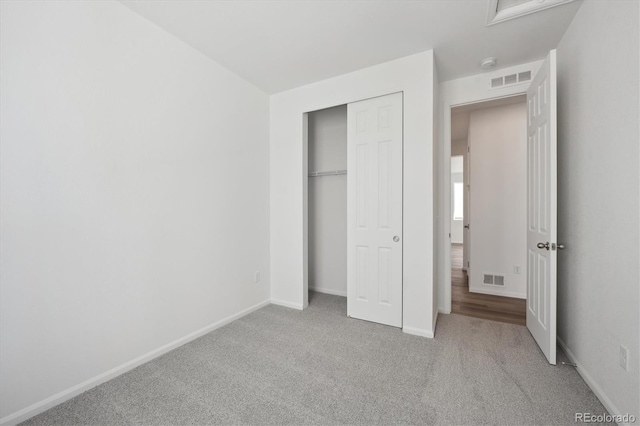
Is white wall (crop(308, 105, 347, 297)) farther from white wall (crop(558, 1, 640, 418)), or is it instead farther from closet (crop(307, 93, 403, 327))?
white wall (crop(558, 1, 640, 418))

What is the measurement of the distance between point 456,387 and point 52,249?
9.09ft

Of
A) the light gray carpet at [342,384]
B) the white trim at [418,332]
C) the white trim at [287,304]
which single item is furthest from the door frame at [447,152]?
the white trim at [287,304]

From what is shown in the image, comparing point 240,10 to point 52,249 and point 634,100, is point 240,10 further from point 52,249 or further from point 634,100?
point 634,100

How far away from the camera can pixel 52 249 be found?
168cm

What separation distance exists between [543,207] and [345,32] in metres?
2.23

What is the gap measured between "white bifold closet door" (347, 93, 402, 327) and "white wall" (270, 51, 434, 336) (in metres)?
0.10

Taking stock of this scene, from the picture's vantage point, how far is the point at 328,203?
3.93 metres

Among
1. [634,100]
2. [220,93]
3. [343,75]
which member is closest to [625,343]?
[634,100]

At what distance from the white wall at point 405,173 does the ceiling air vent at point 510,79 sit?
39.5 inches

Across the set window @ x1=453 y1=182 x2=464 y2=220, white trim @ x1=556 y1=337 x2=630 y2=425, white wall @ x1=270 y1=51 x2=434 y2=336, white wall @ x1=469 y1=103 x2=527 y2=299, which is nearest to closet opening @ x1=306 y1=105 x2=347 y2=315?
white wall @ x1=270 y1=51 x2=434 y2=336

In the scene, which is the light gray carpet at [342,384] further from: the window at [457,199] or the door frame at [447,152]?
the window at [457,199]

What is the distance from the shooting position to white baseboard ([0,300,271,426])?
60.9 inches

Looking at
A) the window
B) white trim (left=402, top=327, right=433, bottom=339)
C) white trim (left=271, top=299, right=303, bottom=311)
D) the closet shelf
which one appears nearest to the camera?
white trim (left=402, top=327, right=433, bottom=339)

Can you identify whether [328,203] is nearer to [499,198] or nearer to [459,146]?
[499,198]
